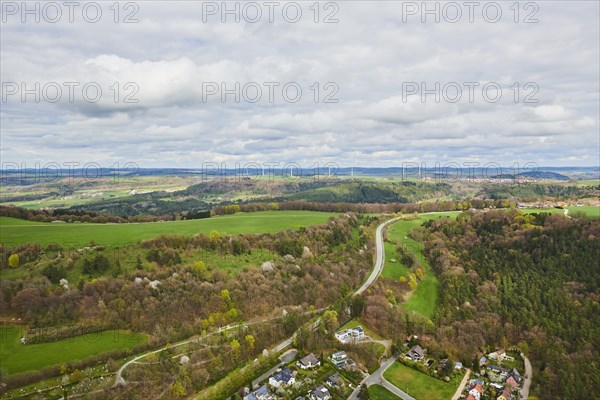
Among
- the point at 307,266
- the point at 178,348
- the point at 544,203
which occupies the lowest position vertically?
the point at 178,348

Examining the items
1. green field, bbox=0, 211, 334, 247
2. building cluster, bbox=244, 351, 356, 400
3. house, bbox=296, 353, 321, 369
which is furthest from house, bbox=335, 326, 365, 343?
green field, bbox=0, 211, 334, 247

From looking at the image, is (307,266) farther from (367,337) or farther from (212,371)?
(212,371)

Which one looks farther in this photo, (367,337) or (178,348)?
(367,337)

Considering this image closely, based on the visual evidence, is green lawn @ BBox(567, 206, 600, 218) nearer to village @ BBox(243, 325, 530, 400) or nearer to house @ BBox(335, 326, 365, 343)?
village @ BBox(243, 325, 530, 400)

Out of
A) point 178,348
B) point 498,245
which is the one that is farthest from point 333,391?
point 498,245

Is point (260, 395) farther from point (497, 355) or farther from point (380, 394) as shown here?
point (497, 355)

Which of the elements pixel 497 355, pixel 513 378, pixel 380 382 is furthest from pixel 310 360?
pixel 497 355
